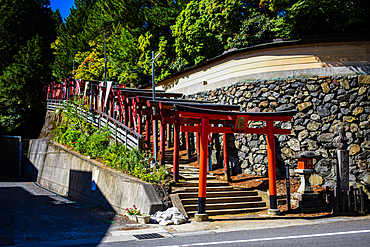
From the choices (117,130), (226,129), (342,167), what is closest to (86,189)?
(117,130)

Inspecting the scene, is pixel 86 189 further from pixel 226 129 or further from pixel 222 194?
pixel 226 129

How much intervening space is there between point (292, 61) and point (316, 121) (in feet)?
9.62

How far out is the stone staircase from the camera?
11.1 meters

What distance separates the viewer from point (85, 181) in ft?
46.1

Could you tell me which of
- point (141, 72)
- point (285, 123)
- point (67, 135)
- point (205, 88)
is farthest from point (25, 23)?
point (285, 123)

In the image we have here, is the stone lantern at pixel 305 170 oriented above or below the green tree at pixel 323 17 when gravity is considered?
below

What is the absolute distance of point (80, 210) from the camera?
1174cm

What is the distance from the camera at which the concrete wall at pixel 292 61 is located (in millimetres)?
13617

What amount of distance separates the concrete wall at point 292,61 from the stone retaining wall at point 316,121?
38 centimetres

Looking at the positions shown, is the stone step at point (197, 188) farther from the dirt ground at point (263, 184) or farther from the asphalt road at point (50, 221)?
the asphalt road at point (50, 221)

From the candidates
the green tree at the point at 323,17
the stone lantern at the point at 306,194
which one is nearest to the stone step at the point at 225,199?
the stone lantern at the point at 306,194

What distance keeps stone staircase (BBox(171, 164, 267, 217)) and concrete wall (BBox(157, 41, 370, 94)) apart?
220 inches

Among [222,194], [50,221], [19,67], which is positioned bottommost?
[50,221]

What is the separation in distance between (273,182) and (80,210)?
7.05 m
